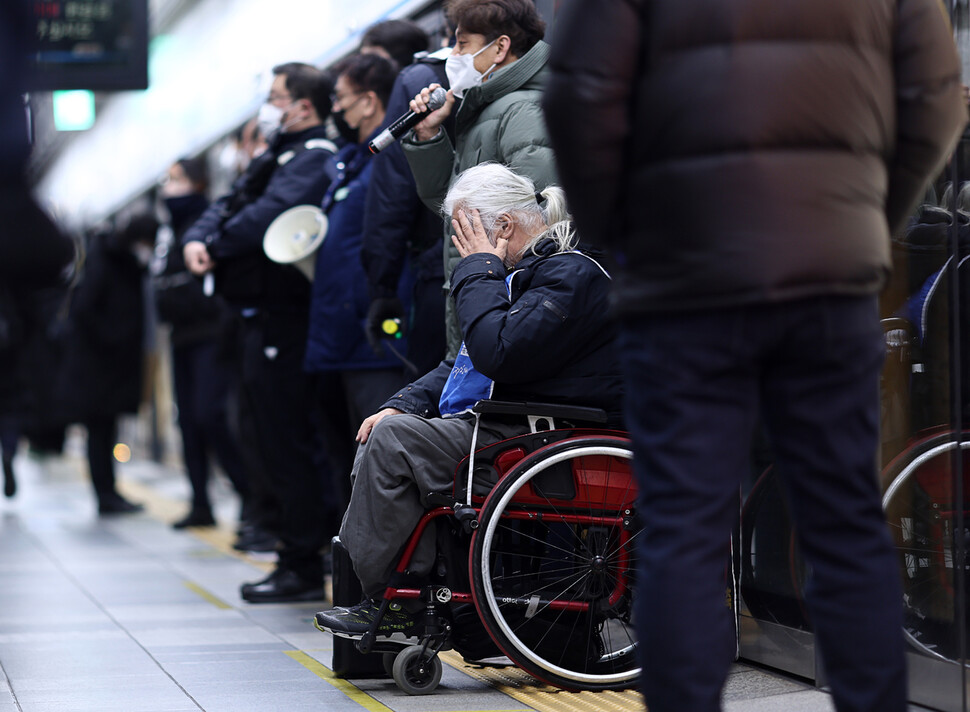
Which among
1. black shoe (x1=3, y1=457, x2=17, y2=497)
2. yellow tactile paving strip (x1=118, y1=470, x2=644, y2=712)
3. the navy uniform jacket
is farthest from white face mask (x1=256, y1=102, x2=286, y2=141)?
black shoe (x1=3, y1=457, x2=17, y2=497)

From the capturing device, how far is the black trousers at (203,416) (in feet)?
28.5

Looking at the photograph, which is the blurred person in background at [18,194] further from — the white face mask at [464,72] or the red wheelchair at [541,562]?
the white face mask at [464,72]

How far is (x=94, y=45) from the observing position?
28.5 feet

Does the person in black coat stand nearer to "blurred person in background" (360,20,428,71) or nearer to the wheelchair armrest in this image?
"blurred person in background" (360,20,428,71)

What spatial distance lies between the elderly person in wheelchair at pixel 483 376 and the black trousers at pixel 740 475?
4.76 feet

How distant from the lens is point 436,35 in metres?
6.70

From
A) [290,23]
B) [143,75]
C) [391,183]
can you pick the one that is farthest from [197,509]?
[391,183]

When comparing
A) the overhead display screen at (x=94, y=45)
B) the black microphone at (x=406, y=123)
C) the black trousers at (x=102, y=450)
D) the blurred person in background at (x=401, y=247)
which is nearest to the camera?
the black microphone at (x=406, y=123)

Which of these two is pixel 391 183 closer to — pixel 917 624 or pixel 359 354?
pixel 359 354

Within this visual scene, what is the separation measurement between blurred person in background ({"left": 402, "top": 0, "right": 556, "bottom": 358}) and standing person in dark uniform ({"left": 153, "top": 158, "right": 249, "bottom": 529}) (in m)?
3.86

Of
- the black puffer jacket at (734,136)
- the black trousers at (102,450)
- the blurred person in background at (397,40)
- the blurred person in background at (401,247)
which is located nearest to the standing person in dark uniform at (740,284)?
the black puffer jacket at (734,136)

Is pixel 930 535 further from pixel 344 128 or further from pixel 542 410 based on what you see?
pixel 344 128

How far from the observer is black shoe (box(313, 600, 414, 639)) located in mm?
3835

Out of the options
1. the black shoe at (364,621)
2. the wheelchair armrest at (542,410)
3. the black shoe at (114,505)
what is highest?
the wheelchair armrest at (542,410)
